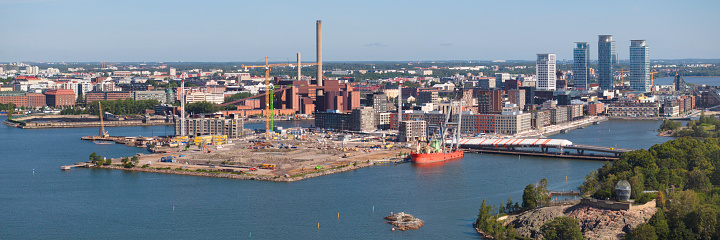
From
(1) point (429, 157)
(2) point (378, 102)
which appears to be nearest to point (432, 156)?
(1) point (429, 157)

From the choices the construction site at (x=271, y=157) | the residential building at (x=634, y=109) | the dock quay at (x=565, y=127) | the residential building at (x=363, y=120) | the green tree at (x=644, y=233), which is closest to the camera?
the green tree at (x=644, y=233)

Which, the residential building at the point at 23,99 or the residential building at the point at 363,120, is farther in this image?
the residential building at the point at 23,99

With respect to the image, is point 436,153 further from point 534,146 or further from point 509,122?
point 509,122

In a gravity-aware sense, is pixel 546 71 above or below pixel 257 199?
above

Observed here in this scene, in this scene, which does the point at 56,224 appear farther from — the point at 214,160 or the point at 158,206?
the point at 214,160

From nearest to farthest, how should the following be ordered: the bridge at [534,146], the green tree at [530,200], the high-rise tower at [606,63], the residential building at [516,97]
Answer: the green tree at [530,200] → the bridge at [534,146] → the residential building at [516,97] → the high-rise tower at [606,63]

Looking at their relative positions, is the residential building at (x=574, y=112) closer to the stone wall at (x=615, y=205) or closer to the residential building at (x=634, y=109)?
the residential building at (x=634, y=109)

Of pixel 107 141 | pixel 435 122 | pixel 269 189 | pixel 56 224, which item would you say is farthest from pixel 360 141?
pixel 56 224

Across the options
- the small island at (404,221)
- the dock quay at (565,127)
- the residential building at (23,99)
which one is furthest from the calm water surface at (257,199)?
the residential building at (23,99)
